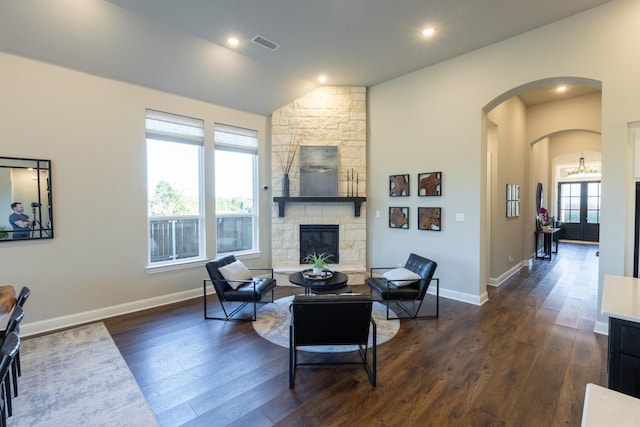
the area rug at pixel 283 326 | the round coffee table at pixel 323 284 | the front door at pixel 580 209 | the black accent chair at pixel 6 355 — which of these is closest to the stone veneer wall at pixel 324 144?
the area rug at pixel 283 326

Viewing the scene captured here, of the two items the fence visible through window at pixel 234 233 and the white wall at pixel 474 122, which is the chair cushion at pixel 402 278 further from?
the fence visible through window at pixel 234 233

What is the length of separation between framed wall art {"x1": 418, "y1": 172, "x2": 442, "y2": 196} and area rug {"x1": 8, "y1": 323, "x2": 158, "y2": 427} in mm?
4507

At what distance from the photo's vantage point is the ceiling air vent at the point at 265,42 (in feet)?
12.9

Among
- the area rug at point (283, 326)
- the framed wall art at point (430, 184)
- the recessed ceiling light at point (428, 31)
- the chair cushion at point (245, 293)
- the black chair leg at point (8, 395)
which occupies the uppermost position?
the recessed ceiling light at point (428, 31)

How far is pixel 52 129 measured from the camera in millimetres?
3521

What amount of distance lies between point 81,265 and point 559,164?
13891 mm

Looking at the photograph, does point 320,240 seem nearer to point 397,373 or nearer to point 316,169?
point 316,169

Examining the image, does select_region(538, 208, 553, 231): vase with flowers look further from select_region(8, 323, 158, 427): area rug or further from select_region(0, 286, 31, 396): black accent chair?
select_region(0, 286, 31, 396): black accent chair

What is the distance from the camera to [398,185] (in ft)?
17.3

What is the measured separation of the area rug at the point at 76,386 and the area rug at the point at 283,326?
1368mm

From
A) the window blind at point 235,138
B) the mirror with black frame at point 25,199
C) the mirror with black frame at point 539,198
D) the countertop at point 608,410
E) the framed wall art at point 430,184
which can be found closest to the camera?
the countertop at point 608,410

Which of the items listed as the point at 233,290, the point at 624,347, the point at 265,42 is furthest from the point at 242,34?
the point at 624,347

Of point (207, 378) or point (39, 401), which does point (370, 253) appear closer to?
point (207, 378)

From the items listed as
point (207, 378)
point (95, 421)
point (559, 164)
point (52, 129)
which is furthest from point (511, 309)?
point (559, 164)
